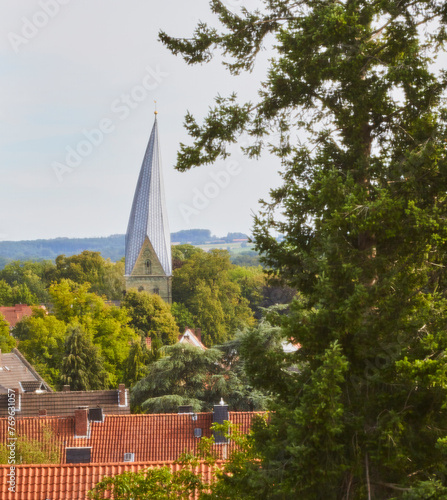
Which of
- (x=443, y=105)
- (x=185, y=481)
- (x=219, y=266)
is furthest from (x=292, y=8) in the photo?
(x=219, y=266)

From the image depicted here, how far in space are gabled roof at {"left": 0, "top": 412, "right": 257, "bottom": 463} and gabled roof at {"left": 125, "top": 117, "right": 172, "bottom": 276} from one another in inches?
1768

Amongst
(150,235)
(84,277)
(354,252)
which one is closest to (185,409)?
(354,252)

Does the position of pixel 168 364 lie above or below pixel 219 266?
below

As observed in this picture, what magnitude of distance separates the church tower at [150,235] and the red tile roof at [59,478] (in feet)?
170

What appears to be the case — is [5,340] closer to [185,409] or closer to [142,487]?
[185,409]

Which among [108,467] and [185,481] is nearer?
[185,481]

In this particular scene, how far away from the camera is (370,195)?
7410 mm

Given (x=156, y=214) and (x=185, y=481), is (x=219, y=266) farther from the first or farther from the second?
(x=185, y=481)

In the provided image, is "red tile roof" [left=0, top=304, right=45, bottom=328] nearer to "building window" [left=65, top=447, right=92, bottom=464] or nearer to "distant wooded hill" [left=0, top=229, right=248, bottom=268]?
"building window" [left=65, top=447, right=92, bottom=464]

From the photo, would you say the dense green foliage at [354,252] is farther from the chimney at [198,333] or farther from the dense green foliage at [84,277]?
the dense green foliage at [84,277]

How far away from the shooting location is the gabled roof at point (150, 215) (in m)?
64.1

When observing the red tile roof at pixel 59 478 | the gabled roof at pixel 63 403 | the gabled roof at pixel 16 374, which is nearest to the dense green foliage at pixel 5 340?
the gabled roof at pixel 16 374

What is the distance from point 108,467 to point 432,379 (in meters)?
→ 7.03

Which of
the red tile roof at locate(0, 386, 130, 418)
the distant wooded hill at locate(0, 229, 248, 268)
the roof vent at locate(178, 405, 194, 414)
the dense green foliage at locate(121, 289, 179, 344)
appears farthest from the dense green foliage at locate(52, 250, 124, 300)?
the distant wooded hill at locate(0, 229, 248, 268)
